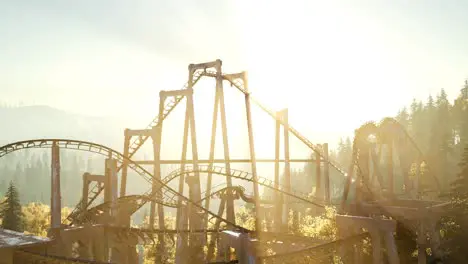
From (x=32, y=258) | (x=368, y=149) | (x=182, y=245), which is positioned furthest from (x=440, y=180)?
(x=32, y=258)

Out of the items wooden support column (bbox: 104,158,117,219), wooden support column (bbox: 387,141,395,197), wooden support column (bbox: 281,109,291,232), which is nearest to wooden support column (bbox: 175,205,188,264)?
wooden support column (bbox: 104,158,117,219)

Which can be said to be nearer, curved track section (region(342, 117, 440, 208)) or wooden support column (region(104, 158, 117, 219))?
curved track section (region(342, 117, 440, 208))

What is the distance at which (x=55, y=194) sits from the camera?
1734cm

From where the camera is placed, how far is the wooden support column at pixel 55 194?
16766 millimetres

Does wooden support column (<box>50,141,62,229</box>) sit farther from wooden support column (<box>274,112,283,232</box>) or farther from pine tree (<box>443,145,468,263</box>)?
pine tree (<box>443,145,468,263</box>)

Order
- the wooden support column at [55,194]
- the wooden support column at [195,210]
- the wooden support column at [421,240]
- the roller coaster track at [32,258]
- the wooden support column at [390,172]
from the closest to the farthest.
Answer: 1. the roller coaster track at [32,258]
2. the wooden support column at [421,240]
3. the wooden support column at [55,194]
4. the wooden support column at [195,210]
5. the wooden support column at [390,172]

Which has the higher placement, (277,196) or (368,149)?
(368,149)

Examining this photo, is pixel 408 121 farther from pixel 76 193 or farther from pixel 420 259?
pixel 76 193

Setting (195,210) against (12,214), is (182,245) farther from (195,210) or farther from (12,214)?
(12,214)

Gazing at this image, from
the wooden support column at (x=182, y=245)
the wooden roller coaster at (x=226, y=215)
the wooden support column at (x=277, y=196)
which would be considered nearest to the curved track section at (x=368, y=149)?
the wooden roller coaster at (x=226, y=215)

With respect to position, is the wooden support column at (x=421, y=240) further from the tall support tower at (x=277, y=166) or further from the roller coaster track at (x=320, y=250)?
the tall support tower at (x=277, y=166)

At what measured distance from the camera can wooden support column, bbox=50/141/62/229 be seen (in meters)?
16.8

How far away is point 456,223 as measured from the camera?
16.7 metres

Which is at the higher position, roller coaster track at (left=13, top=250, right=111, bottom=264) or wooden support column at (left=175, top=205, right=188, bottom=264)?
roller coaster track at (left=13, top=250, right=111, bottom=264)
